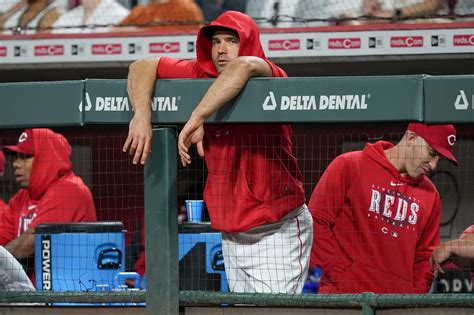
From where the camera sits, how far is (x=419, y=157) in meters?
4.59

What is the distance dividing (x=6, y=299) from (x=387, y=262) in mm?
1633

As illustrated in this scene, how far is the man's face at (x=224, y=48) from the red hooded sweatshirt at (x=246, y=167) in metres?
0.04

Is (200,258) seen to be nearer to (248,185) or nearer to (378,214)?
(248,185)

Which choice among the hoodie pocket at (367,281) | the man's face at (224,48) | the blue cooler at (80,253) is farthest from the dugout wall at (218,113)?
the hoodie pocket at (367,281)

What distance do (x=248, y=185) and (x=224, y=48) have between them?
511mm

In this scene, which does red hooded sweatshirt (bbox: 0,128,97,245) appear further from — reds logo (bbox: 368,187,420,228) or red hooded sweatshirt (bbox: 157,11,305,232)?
red hooded sweatshirt (bbox: 157,11,305,232)

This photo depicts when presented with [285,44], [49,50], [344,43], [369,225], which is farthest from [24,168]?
[369,225]

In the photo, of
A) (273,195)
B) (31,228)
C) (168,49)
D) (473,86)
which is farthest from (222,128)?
(168,49)

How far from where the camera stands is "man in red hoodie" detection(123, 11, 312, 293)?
380 centimetres

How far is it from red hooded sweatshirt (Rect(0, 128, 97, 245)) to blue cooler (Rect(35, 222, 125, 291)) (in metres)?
0.89

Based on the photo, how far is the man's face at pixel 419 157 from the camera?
4.57 meters

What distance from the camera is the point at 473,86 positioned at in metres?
3.50

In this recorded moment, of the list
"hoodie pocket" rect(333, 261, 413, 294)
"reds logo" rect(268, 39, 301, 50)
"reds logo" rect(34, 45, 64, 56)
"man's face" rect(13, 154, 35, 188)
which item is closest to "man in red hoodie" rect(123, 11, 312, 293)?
"hoodie pocket" rect(333, 261, 413, 294)

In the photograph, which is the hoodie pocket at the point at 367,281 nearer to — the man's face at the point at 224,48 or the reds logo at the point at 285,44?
the man's face at the point at 224,48
